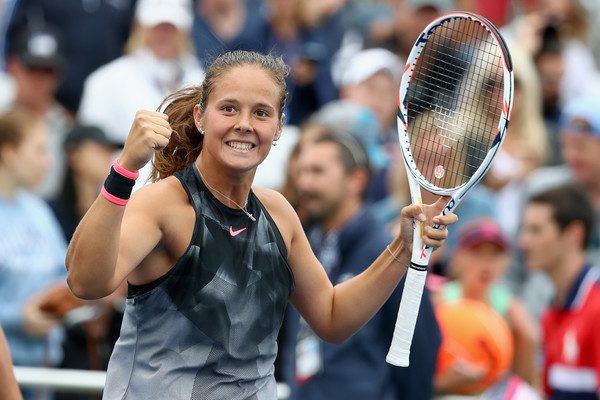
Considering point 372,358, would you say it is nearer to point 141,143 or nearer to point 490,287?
point 490,287

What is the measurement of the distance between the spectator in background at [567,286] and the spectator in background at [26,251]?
282 cm

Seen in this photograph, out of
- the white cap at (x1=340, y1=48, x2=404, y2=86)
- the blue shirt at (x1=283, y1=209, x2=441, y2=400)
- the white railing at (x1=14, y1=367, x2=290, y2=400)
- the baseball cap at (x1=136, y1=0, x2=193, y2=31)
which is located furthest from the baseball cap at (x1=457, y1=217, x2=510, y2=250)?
the baseball cap at (x1=136, y1=0, x2=193, y2=31)

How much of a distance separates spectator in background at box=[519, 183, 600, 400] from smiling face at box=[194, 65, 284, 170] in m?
3.13

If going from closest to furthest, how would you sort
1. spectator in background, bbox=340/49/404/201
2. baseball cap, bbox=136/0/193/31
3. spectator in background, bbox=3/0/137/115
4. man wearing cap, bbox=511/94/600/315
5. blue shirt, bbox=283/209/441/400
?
1. blue shirt, bbox=283/209/441/400
2. man wearing cap, bbox=511/94/600/315
3. baseball cap, bbox=136/0/193/31
4. spectator in background, bbox=3/0/137/115
5. spectator in background, bbox=340/49/404/201

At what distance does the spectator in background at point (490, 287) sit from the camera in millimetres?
5609

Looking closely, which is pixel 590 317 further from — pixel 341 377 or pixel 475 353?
pixel 341 377

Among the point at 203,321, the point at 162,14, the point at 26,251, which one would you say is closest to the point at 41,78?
the point at 162,14

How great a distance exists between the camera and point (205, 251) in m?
2.81

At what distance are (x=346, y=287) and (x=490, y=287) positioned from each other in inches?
103

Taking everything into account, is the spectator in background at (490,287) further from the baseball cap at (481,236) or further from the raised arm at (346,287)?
the raised arm at (346,287)

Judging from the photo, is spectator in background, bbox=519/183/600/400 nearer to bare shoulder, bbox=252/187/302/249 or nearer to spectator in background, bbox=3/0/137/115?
bare shoulder, bbox=252/187/302/249

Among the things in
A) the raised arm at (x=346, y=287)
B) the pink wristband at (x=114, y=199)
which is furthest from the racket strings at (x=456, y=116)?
the pink wristband at (x=114, y=199)

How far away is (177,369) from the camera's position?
2783 mm

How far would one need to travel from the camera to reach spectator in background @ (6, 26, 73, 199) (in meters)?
7.01
